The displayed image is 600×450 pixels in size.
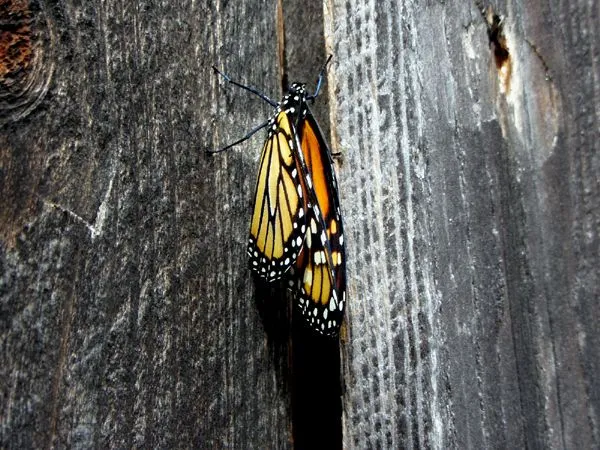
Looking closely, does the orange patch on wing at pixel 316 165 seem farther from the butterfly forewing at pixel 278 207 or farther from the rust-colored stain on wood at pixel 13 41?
the rust-colored stain on wood at pixel 13 41

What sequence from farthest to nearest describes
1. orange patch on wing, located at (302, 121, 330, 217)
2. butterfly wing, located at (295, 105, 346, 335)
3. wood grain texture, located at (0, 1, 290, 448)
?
orange patch on wing, located at (302, 121, 330, 217) → butterfly wing, located at (295, 105, 346, 335) → wood grain texture, located at (0, 1, 290, 448)

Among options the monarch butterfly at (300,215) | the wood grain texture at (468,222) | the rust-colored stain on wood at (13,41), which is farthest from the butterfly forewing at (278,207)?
the rust-colored stain on wood at (13,41)

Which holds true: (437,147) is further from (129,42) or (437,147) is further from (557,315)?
(129,42)

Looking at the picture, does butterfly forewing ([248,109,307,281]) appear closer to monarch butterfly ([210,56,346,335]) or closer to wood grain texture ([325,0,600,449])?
monarch butterfly ([210,56,346,335])

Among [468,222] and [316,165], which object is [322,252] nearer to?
[316,165]

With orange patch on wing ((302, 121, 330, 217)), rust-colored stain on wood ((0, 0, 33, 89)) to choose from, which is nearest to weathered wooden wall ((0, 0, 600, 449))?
rust-colored stain on wood ((0, 0, 33, 89))

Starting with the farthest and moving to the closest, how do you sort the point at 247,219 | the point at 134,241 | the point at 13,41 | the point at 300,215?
the point at 300,215
the point at 247,219
the point at 134,241
the point at 13,41

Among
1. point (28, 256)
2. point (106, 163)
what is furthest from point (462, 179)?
point (28, 256)

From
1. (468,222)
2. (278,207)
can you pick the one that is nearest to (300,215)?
(278,207)
